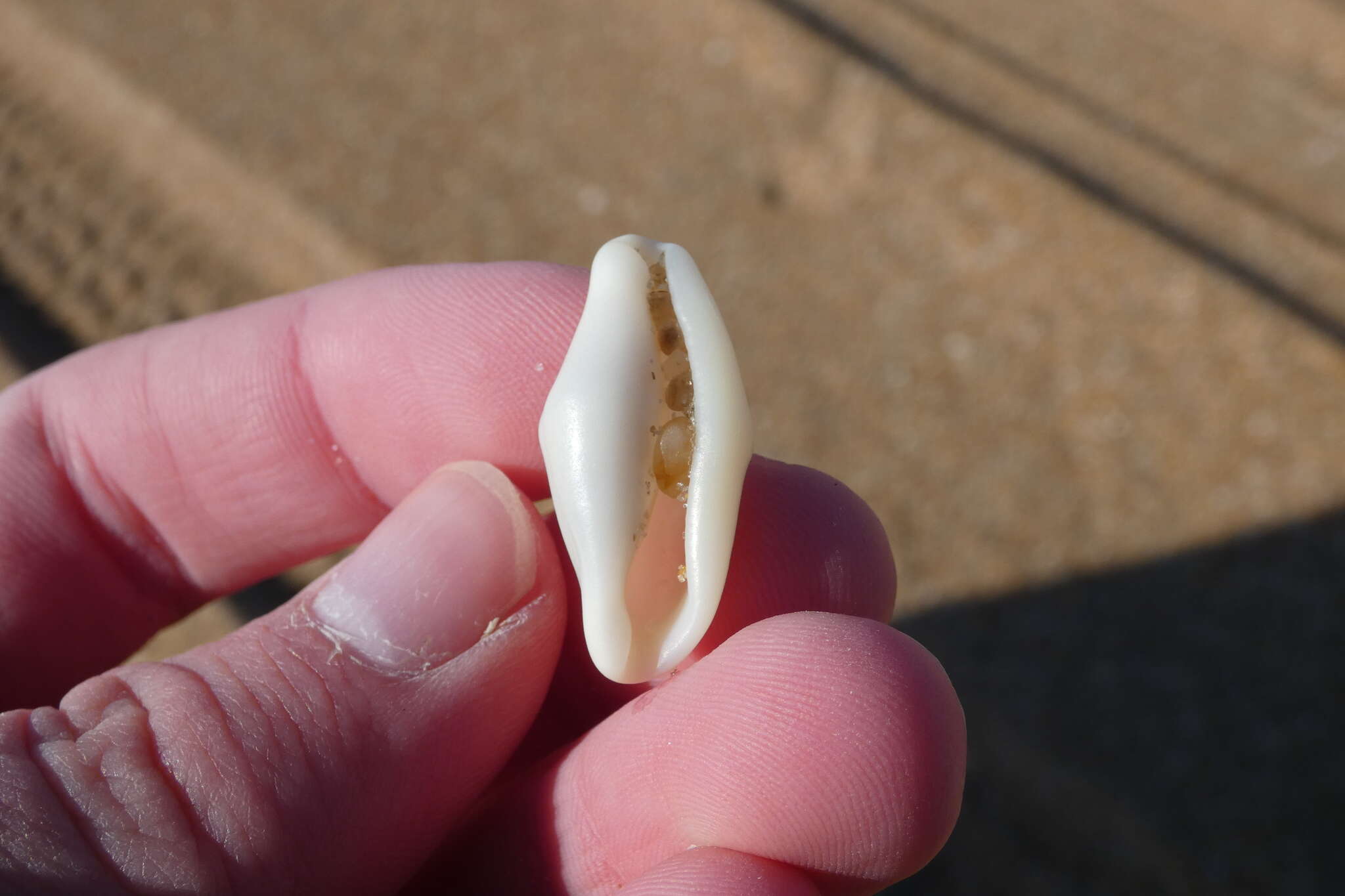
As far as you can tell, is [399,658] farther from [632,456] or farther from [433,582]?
[632,456]

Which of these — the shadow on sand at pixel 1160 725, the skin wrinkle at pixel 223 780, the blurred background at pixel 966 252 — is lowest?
the shadow on sand at pixel 1160 725

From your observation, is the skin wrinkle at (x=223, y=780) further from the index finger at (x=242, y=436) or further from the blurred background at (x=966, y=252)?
the blurred background at (x=966, y=252)

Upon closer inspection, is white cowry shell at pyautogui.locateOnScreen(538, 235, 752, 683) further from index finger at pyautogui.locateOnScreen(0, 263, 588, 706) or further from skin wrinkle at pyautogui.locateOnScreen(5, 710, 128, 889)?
skin wrinkle at pyautogui.locateOnScreen(5, 710, 128, 889)

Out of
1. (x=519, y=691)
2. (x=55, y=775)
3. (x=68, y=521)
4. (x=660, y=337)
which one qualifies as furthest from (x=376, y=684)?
(x=68, y=521)

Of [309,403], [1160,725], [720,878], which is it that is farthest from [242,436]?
[1160,725]

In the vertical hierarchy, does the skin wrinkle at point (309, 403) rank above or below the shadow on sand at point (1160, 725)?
above

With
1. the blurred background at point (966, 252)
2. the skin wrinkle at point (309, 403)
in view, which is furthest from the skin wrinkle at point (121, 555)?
the blurred background at point (966, 252)

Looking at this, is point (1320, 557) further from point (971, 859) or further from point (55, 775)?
point (55, 775)
